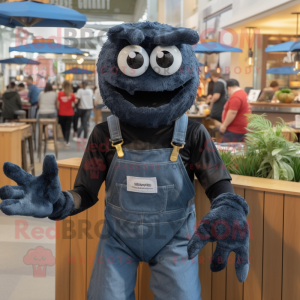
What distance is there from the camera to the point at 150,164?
1476mm

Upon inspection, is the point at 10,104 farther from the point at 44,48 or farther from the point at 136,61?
the point at 136,61

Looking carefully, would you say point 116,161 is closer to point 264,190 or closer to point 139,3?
point 264,190

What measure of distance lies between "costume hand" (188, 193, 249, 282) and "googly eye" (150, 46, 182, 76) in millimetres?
510

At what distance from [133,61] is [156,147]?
0.32 metres

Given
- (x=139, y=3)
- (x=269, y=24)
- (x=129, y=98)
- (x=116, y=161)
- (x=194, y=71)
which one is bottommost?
(x=116, y=161)

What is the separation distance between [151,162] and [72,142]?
340 inches

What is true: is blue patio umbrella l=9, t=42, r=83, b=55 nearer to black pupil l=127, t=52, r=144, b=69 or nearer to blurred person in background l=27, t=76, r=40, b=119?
blurred person in background l=27, t=76, r=40, b=119

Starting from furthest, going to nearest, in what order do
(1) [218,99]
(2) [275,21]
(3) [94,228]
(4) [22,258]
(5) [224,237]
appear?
(2) [275,21]
(1) [218,99]
(4) [22,258]
(3) [94,228]
(5) [224,237]

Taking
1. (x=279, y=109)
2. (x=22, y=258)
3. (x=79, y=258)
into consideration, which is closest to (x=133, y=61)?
(x=79, y=258)

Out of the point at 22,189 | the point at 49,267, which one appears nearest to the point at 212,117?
the point at 49,267

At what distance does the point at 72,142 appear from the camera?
991 cm

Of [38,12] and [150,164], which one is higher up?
[38,12]

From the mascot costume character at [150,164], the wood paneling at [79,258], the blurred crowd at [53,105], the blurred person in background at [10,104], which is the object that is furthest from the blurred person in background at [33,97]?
the mascot costume character at [150,164]

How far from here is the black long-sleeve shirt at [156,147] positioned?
Answer: 5.06 ft
